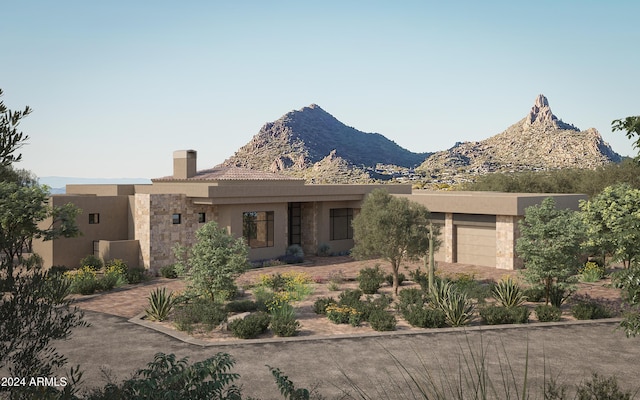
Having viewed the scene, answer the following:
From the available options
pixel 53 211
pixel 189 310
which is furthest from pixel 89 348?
pixel 53 211

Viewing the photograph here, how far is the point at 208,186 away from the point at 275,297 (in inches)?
442

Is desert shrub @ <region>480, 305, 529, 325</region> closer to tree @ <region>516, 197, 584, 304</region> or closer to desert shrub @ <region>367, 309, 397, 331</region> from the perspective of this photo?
tree @ <region>516, 197, 584, 304</region>

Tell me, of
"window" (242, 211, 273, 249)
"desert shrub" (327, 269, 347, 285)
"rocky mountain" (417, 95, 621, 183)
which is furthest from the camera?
"rocky mountain" (417, 95, 621, 183)

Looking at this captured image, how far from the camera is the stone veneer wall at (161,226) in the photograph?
29.4m

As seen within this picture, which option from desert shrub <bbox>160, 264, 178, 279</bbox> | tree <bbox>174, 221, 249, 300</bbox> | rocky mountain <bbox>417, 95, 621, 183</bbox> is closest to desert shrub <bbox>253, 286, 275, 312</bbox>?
tree <bbox>174, 221, 249, 300</bbox>

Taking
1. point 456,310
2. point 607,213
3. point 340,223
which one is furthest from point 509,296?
point 340,223

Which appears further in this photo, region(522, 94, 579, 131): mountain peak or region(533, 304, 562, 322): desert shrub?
region(522, 94, 579, 131): mountain peak

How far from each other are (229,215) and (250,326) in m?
15.5

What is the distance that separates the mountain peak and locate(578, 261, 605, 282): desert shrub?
329ft

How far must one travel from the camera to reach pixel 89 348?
51.5ft

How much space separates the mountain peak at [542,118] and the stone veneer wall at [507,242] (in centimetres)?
9954

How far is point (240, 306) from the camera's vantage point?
2045 centimetres

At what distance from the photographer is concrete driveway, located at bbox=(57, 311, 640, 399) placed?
505 inches

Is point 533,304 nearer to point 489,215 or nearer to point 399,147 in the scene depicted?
point 489,215
